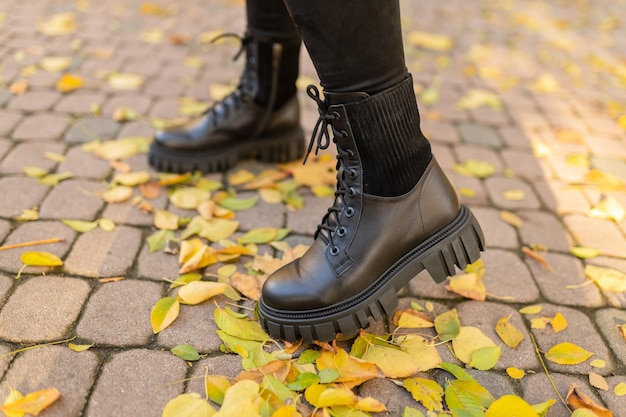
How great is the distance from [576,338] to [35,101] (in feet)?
8.27

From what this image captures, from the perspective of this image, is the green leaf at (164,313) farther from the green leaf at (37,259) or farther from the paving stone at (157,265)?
the green leaf at (37,259)

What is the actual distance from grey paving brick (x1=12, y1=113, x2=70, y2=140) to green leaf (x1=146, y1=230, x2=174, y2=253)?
2.86 ft

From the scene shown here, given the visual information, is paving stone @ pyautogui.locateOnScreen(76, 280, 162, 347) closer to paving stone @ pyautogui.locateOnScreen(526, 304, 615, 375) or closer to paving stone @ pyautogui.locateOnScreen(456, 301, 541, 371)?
paving stone @ pyautogui.locateOnScreen(456, 301, 541, 371)

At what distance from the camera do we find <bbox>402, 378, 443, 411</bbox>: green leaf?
4.18 feet

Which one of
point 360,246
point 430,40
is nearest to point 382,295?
point 360,246

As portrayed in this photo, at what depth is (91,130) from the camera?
240 centimetres

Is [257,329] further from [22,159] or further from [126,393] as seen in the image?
[22,159]

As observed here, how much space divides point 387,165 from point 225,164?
0.99 meters

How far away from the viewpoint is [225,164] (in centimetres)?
221

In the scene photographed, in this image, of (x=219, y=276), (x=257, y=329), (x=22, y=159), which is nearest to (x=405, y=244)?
(x=257, y=329)

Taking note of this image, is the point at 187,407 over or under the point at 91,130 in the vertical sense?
under

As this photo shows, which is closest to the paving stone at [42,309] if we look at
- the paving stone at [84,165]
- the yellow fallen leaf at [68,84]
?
the paving stone at [84,165]

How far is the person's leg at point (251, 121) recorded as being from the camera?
204 cm

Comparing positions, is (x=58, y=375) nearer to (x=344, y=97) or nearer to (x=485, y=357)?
(x=344, y=97)
